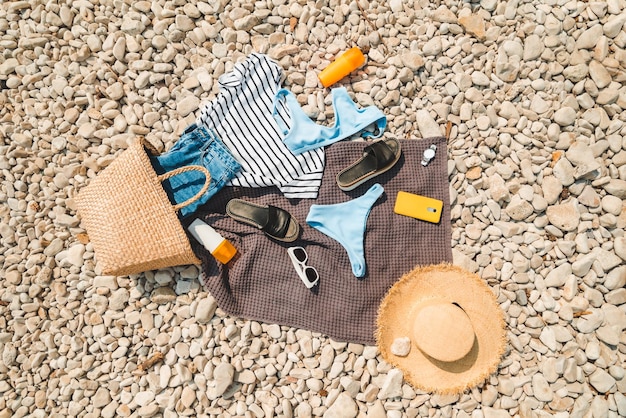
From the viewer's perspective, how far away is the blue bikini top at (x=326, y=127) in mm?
2795

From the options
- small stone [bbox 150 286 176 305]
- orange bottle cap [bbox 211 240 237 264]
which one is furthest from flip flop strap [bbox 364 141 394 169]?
small stone [bbox 150 286 176 305]

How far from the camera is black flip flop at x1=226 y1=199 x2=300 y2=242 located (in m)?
2.72

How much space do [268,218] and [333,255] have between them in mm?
459

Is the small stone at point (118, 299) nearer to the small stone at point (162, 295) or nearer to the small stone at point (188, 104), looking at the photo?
the small stone at point (162, 295)

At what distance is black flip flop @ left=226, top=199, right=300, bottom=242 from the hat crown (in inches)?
35.5

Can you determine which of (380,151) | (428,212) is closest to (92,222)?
(380,151)

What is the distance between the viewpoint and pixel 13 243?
2.91m

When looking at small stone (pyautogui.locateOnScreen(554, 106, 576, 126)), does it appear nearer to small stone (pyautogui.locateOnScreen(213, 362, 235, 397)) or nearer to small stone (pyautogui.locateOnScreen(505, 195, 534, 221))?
small stone (pyautogui.locateOnScreen(505, 195, 534, 221))

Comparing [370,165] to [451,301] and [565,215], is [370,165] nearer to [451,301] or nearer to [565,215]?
[451,301]

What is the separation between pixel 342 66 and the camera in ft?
9.39

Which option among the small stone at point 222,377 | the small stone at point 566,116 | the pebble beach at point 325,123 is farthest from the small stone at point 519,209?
the small stone at point 222,377

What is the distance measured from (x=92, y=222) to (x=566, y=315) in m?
2.81

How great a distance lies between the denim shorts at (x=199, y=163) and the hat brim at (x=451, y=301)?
123cm

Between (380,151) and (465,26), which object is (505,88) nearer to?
(465,26)
